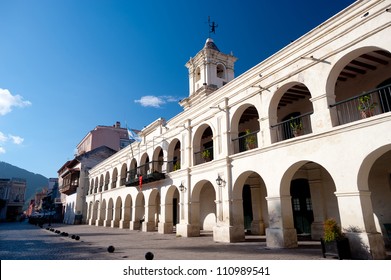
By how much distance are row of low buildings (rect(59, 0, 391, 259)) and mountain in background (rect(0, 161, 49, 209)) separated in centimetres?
14566

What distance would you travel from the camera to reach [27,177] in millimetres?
152875

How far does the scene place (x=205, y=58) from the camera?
2536 centimetres

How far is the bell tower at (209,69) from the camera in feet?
81.6

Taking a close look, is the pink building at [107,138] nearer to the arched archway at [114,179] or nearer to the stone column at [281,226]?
the arched archway at [114,179]

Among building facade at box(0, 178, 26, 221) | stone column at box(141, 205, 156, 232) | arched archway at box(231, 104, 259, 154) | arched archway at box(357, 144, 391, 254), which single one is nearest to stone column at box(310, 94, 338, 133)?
arched archway at box(357, 144, 391, 254)

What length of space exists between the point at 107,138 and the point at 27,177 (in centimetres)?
13511

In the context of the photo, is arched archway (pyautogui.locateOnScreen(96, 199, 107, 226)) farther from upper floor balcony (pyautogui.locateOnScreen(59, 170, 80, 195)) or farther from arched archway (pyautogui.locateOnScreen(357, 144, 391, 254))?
arched archway (pyautogui.locateOnScreen(357, 144, 391, 254))

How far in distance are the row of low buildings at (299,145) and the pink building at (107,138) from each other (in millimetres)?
25144

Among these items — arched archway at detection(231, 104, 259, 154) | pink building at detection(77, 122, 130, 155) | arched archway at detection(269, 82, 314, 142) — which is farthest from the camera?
pink building at detection(77, 122, 130, 155)

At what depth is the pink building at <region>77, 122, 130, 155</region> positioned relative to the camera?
45.0 metres

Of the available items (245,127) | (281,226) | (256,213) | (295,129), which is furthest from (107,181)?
(295,129)

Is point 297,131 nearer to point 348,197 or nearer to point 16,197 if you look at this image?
point 348,197

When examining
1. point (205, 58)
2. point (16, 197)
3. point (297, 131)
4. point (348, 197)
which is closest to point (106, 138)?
point (205, 58)
